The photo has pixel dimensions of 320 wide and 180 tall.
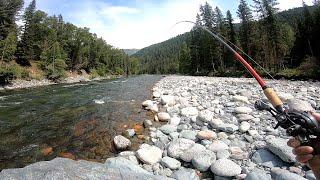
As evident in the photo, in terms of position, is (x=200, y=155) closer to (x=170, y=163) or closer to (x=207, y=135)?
(x=170, y=163)

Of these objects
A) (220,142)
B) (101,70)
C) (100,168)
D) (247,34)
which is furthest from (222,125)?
(101,70)

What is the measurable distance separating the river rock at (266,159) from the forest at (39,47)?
148 feet

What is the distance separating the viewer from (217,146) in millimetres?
8828

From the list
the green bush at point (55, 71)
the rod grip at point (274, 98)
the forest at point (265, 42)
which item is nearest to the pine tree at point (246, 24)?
the forest at point (265, 42)

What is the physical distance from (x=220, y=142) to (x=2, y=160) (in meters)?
6.73

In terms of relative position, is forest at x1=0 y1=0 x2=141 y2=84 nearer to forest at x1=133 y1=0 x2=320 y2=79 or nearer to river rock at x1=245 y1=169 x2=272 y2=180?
forest at x1=133 y1=0 x2=320 y2=79

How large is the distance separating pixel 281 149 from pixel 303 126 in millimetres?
5610

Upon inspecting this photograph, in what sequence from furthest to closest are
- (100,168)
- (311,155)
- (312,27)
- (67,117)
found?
(312,27) → (67,117) → (100,168) → (311,155)

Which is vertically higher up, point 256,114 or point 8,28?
point 8,28

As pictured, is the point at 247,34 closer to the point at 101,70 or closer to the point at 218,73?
the point at 218,73

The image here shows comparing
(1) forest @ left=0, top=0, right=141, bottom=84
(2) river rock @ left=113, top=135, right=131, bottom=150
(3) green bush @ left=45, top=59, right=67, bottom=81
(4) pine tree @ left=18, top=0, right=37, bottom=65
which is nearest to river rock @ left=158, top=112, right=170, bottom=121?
(2) river rock @ left=113, top=135, right=131, bottom=150

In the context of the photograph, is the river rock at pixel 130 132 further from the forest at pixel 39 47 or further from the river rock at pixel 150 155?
the forest at pixel 39 47

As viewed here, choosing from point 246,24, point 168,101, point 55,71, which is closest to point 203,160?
point 168,101

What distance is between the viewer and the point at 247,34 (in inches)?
2142
